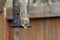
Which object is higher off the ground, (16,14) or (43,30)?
(16,14)

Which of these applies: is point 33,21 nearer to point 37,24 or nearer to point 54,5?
point 37,24

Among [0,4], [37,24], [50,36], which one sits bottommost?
[50,36]

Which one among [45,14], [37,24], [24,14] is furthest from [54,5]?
[24,14]

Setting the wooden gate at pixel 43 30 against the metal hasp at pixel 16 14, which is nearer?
the metal hasp at pixel 16 14

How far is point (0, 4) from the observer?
1143mm

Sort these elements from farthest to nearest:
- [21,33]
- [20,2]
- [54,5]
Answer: [21,33] → [54,5] → [20,2]

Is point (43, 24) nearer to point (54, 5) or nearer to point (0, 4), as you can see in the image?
point (54, 5)

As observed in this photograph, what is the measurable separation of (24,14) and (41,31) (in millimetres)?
747

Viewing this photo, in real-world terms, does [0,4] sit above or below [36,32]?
above

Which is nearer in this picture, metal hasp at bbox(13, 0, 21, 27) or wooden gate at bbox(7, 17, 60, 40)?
metal hasp at bbox(13, 0, 21, 27)

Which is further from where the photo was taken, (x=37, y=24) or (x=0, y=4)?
(x=37, y=24)

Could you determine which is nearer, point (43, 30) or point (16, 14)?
point (16, 14)

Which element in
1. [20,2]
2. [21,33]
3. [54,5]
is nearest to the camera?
[20,2]

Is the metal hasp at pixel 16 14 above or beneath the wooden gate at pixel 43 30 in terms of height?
above
